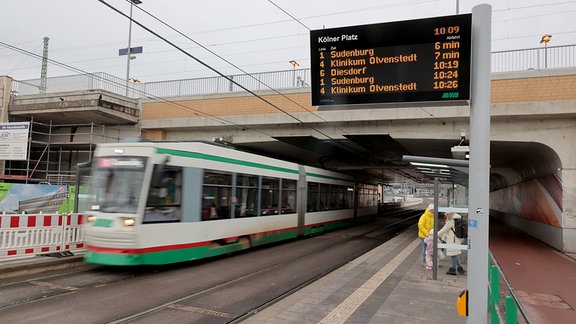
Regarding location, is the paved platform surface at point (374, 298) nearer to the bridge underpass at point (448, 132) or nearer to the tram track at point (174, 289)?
the tram track at point (174, 289)

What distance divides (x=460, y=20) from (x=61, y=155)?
27.8 metres

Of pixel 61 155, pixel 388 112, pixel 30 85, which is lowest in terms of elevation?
pixel 61 155

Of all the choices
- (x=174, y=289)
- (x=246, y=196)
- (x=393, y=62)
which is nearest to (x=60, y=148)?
(x=246, y=196)

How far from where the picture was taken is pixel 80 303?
670cm

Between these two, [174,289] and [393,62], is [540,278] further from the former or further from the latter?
[174,289]

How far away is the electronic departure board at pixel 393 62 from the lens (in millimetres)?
5895

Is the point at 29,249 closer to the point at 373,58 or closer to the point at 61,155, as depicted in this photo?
the point at 373,58

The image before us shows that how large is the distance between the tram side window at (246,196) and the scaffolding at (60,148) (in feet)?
47.3

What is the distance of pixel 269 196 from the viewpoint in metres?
13.7

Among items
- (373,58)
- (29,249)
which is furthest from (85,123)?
(373,58)

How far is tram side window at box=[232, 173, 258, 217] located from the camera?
38.8 feet

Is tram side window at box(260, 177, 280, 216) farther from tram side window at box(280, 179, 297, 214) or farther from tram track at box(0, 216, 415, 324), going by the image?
tram track at box(0, 216, 415, 324)

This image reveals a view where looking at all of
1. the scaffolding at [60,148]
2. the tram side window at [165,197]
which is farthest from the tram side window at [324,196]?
the scaffolding at [60,148]

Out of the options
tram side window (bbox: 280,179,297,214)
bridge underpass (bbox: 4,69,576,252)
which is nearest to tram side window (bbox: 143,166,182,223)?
tram side window (bbox: 280,179,297,214)
